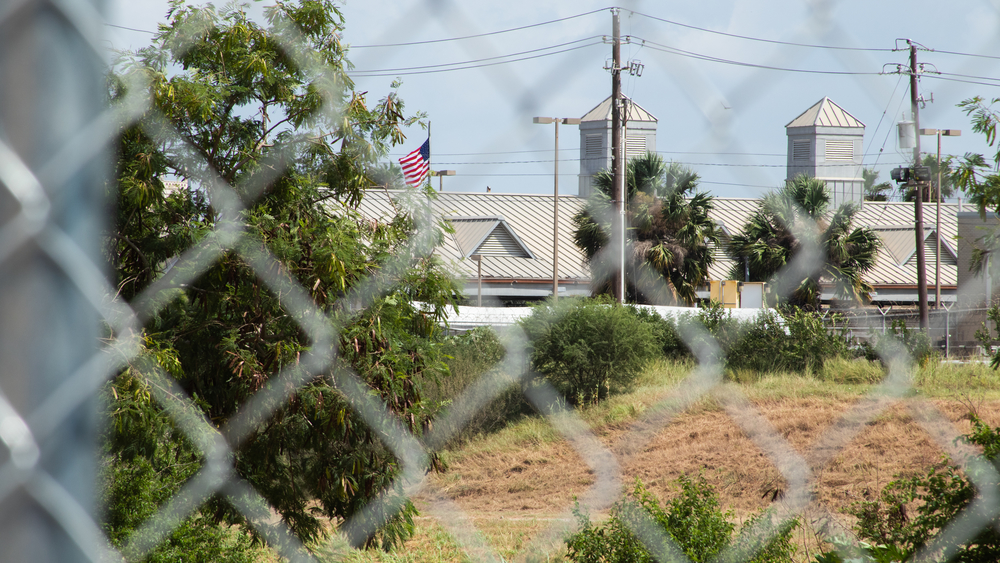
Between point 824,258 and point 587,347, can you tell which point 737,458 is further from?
point 824,258

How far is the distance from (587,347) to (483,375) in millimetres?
1516

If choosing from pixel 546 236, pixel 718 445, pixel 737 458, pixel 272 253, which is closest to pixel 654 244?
pixel 546 236

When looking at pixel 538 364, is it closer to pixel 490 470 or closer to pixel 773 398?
pixel 490 470

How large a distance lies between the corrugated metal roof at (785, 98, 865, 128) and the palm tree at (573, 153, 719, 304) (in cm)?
1230

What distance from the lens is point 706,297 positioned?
16875mm

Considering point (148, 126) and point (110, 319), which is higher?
point (148, 126)

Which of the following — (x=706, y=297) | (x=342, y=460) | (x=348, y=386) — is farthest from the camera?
(x=706, y=297)

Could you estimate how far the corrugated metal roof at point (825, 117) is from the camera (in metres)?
1.37

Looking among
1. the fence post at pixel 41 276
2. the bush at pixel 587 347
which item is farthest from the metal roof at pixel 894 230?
the fence post at pixel 41 276

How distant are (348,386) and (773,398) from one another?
23.2ft

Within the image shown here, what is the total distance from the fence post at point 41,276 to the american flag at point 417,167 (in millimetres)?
1945

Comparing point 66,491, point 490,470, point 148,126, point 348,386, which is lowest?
point 490,470

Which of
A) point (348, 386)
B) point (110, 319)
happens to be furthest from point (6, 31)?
point (348, 386)

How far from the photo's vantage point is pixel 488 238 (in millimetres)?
16828
